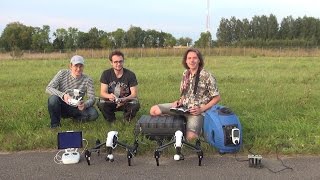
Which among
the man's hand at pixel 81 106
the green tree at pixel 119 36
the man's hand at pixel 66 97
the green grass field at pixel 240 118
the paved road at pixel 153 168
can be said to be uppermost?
the green tree at pixel 119 36

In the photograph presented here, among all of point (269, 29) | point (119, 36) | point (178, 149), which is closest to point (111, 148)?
point (178, 149)

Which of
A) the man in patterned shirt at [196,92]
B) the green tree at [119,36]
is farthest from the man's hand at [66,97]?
the green tree at [119,36]

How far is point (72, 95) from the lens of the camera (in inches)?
281

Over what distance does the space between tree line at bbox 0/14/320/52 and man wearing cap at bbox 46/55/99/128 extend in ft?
274

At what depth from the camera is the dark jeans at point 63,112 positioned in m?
7.04

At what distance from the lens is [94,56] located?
149ft

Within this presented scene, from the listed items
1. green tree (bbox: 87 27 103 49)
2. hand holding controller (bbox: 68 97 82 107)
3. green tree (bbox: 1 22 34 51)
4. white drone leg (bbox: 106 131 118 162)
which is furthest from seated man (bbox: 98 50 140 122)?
green tree (bbox: 1 22 34 51)

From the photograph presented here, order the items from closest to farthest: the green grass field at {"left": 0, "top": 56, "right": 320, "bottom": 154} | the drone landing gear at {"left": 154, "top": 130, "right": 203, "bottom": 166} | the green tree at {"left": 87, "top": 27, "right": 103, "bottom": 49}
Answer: the drone landing gear at {"left": 154, "top": 130, "right": 203, "bottom": 166} → the green grass field at {"left": 0, "top": 56, "right": 320, "bottom": 154} → the green tree at {"left": 87, "top": 27, "right": 103, "bottom": 49}

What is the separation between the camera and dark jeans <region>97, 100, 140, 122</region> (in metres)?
7.34

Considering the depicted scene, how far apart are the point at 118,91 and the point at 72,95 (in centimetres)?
80

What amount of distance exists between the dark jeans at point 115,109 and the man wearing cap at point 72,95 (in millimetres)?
153

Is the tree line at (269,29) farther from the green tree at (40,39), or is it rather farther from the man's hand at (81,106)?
the man's hand at (81,106)

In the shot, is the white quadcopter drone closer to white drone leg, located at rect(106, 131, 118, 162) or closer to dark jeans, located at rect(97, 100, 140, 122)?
dark jeans, located at rect(97, 100, 140, 122)

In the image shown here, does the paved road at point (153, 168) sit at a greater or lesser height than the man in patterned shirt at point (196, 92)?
lesser
